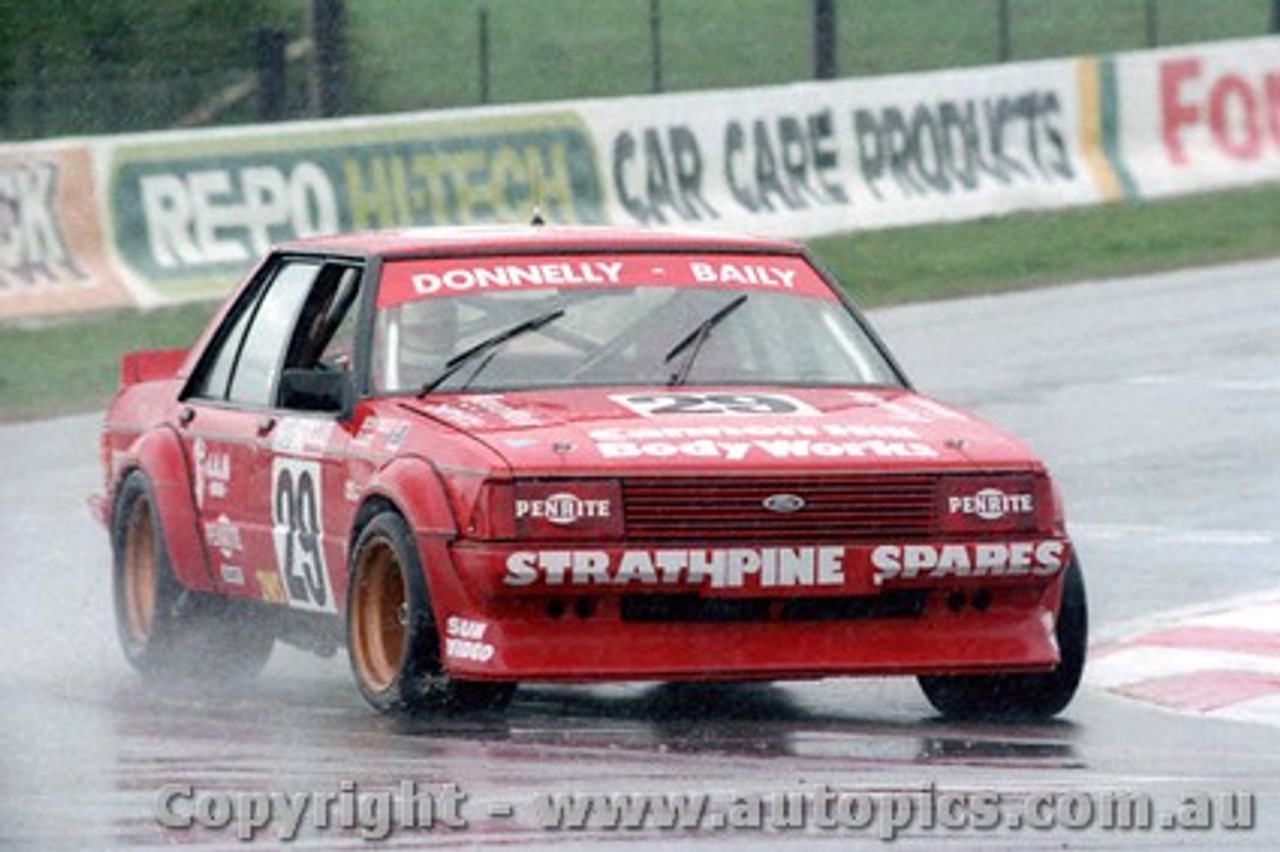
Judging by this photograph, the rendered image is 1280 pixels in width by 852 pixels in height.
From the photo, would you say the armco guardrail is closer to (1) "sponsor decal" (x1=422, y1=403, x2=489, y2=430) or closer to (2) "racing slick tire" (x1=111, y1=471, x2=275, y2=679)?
(2) "racing slick tire" (x1=111, y1=471, x2=275, y2=679)

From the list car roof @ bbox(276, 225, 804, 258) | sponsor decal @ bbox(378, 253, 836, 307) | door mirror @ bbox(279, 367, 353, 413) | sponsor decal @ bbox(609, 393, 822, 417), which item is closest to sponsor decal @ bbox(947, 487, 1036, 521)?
sponsor decal @ bbox(609, 393, 822, 417)

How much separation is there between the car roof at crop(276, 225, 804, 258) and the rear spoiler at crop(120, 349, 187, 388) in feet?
3.29

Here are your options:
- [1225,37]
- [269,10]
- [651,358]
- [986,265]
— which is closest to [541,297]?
[651,358]

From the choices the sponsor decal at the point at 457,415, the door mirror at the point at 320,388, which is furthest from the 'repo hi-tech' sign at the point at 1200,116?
the sponsor decal at the point at 457,415

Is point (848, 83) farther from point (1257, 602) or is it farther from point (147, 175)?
point (1257, 602)

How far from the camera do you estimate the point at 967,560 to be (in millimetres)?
9602

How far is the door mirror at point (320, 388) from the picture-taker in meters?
10.4

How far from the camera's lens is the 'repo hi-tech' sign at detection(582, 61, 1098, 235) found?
86.7 feet

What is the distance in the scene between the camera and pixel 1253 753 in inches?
371

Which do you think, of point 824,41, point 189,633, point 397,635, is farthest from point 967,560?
point 824,41

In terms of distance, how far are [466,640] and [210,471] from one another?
2.01 metres

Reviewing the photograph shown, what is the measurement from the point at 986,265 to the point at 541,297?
1595cm

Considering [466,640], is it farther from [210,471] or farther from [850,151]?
[850,151]

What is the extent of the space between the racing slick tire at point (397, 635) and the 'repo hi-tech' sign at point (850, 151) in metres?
16.0
